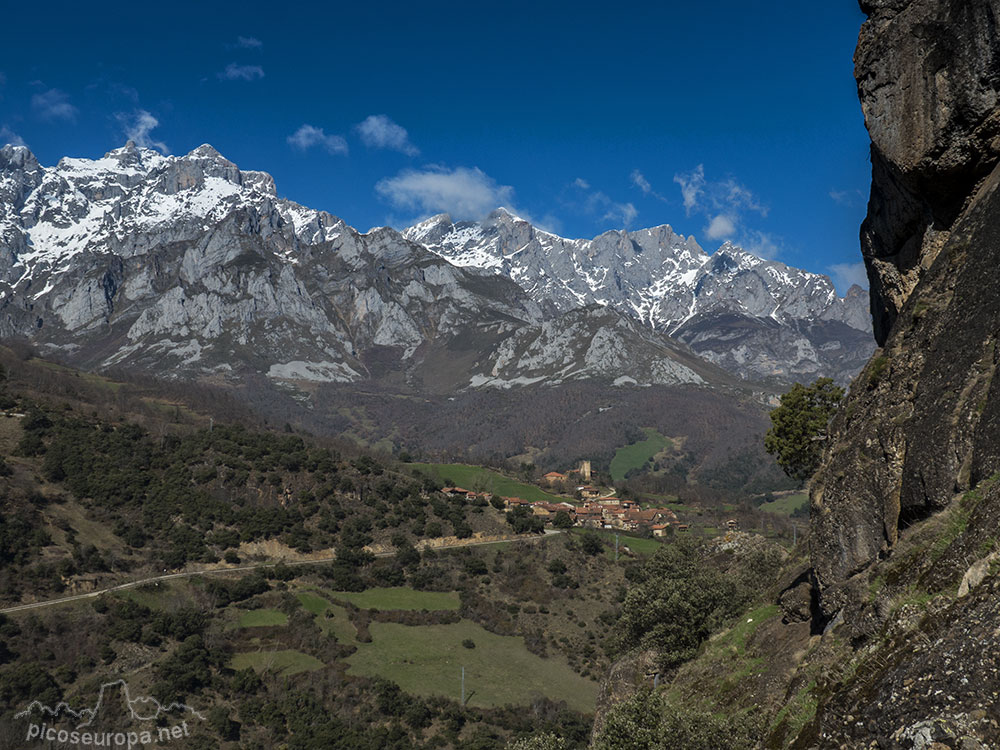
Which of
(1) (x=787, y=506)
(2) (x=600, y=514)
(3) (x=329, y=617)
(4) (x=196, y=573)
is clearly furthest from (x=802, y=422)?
(1) (x=787, y=506)

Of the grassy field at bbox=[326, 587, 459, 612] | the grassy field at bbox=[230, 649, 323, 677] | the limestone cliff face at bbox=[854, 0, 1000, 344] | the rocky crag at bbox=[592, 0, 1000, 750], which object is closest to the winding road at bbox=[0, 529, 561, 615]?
the grassy field at bbox=[326, 587, 459, 612]

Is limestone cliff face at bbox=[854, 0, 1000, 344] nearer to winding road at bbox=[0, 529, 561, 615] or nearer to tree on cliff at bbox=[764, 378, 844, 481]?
tree on cliff at bbox=[764, 378, 844, 481]

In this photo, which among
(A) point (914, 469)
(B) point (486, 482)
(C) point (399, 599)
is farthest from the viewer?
(B) point (486, 482)

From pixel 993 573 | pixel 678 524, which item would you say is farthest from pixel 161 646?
pixel 678 524

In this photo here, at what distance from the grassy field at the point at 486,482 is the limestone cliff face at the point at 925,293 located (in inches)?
4928

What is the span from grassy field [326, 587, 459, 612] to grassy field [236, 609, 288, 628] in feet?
26.8

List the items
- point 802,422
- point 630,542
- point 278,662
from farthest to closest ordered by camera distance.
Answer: point 630,542 < point 278,662 < point 802,422

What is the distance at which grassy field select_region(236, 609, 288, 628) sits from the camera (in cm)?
7300

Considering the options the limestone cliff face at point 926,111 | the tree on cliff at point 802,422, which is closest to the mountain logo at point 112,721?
the tree on cliff at point 802,422

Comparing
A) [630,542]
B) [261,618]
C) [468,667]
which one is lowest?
[468,667]

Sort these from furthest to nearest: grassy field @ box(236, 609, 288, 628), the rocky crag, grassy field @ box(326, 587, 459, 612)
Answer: grassy field @ box(326, 587, 459, 612)
grassy field @ box(236, 609, 288, 628)
the rocky crag

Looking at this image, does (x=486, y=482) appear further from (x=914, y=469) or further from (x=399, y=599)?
(x=914, y=469)

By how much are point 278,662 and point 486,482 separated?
85196mm

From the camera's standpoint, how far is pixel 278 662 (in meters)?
66.8
